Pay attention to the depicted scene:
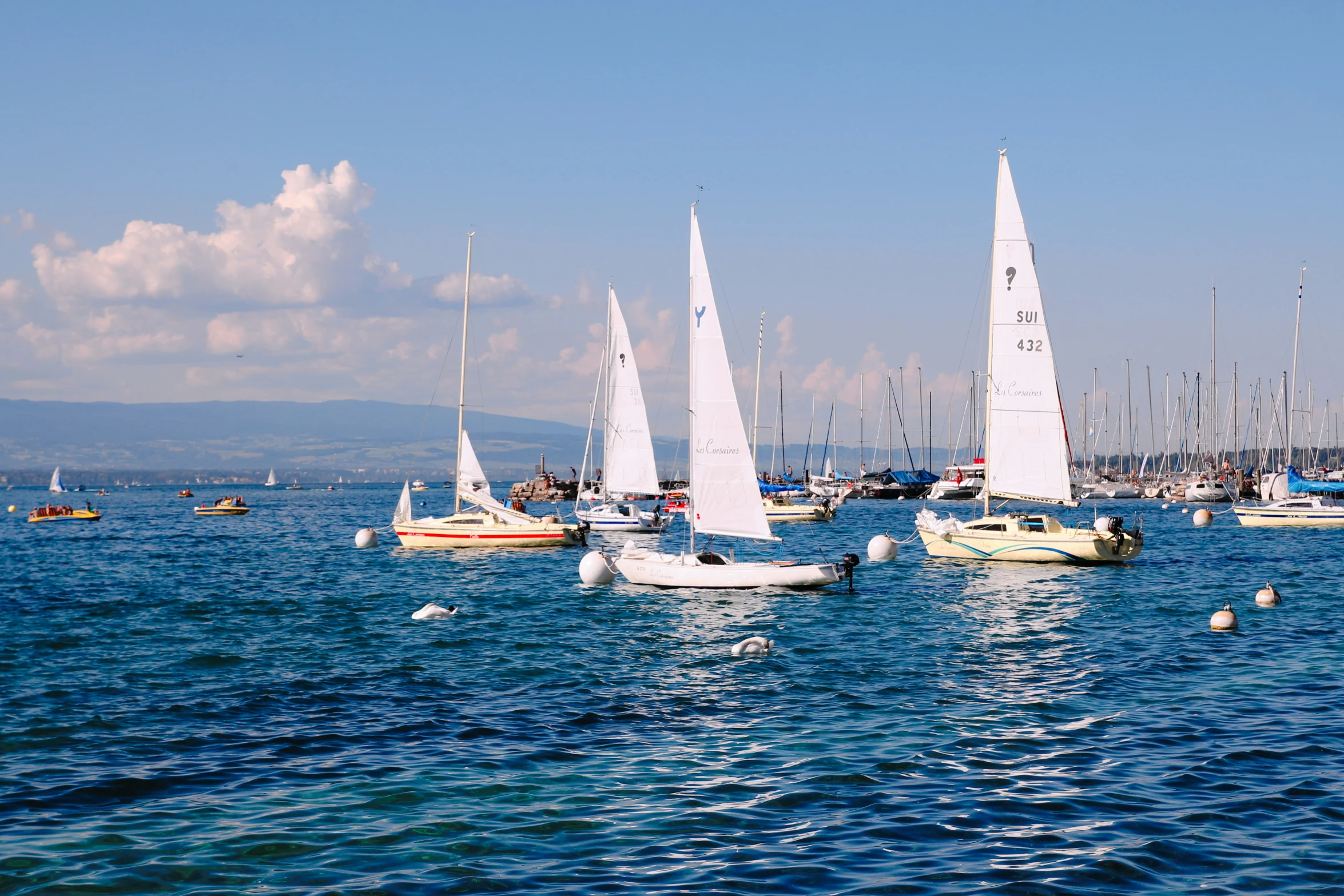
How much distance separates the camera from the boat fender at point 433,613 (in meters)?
34.3

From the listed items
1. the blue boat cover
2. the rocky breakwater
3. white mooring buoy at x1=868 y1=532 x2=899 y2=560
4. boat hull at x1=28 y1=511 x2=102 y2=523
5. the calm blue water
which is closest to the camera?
the calm blue water

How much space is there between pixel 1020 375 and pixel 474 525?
2894 cm

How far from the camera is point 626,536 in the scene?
252 ft

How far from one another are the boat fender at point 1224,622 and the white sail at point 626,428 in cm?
4070

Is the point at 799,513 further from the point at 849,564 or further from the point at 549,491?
the point at 549,491

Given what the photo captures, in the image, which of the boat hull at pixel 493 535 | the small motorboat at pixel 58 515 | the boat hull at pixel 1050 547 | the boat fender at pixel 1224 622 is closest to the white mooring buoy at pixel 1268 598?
the boat fender at pixel 1224 622

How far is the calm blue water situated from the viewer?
480 inches

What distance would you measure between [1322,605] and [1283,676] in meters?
14.5

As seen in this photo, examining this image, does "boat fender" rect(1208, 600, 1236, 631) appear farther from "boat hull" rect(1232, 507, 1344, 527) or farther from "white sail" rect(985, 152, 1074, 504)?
"boat hull" rect(1232, 507, 1344, 527)

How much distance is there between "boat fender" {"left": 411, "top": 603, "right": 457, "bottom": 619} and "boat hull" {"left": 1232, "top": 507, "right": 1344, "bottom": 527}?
67.8 m

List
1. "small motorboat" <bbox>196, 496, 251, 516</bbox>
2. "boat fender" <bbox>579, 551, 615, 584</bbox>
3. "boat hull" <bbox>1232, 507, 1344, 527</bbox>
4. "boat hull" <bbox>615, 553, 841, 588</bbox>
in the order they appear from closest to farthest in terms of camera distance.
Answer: "boat hull" <bbox>615, 553, 841, 588</bbox>, "boat fender" <bbox>579, 551, 615, 584</bbox>, "boat hull" <bbox>1232, 507, 1344, 527</bbox>, "small motorboat" <bbox>196, 496, 251, 516</bbox>

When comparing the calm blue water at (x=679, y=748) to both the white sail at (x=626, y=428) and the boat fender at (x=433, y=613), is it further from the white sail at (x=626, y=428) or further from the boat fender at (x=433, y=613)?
the white sail at (x=626, y=428)

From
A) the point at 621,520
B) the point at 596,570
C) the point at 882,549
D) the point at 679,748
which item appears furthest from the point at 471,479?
the point at 679,748

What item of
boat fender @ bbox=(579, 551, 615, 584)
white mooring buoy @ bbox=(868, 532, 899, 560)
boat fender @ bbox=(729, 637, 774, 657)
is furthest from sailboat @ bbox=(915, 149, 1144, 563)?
boat fender @ bbox=(729, 637, 774, 657)
